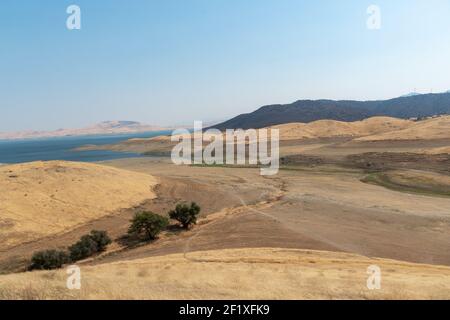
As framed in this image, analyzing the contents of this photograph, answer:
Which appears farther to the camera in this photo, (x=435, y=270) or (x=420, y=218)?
(x=420, y=218)

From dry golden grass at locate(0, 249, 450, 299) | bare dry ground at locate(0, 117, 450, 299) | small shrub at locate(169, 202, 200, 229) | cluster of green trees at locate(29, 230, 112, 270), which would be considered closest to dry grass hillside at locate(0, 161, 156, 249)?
bare dry ground at locate(0, 117, 450, 299)

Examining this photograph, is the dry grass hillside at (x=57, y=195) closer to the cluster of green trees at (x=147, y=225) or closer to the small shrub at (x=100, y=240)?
the small shrub at (x=100, y=240)

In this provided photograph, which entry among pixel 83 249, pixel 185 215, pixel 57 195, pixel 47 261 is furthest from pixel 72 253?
pixel 57 195

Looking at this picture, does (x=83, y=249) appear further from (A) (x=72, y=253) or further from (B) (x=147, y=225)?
(B) (x=147, y=225)

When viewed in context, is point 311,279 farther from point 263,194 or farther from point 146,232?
point 263,194
